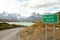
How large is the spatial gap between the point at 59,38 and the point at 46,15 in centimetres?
811

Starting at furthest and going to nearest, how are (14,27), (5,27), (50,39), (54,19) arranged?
1. (5,27)
2. (14,27)
3. (50,39)
4. (54,19)

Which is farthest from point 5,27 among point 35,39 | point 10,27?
point 35,39

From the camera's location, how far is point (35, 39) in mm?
21922

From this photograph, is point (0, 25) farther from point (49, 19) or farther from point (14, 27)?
point (49, 19)

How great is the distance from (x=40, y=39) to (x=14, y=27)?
2791 cm

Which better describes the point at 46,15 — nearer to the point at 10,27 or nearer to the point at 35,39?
the point at 35,39

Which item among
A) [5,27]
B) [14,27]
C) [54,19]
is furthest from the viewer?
[5,27]

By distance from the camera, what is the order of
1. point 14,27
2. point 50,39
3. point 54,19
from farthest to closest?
point 14,27
point 50,39
point 54,19

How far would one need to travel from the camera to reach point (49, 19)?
13930mm

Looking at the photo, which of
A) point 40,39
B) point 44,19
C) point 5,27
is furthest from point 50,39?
point 5,27

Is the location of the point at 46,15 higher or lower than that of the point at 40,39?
higher

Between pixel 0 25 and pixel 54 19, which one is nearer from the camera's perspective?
pixel 54 19

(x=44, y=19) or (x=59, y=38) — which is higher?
(x=44, y=19)

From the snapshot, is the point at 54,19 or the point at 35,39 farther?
the point at 35,39
